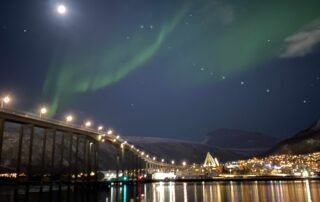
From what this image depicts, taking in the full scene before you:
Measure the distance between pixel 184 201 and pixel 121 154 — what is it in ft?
263

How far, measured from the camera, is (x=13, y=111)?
58500 mm

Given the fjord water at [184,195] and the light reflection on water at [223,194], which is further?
the light reflection on water at [223,194]

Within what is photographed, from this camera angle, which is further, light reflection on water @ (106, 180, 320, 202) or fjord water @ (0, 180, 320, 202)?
light reflection on water @ (106, 180, 320, 202)

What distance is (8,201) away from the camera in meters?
60.7

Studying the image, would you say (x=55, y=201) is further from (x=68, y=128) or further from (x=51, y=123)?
(x=68, y=128)

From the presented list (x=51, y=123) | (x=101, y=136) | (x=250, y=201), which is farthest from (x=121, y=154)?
(x=250, y=201)

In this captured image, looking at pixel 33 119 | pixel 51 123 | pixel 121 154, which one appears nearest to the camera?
pixel 33 119

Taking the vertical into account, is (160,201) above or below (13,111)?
→ below

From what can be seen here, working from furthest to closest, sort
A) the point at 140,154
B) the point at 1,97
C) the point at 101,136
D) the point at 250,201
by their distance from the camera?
the point at 140,154 < the point at 101,136 < the point at 250,201 < the point at 1,97

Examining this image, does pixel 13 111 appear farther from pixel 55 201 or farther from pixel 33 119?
pixel 55 201

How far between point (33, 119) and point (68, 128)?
52.4ft

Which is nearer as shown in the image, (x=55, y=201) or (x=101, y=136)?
(x=55, y=201)

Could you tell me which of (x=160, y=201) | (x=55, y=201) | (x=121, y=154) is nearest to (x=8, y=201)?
(x=55, y=201)

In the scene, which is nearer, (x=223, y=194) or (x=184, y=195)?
(x=223, y=194)
